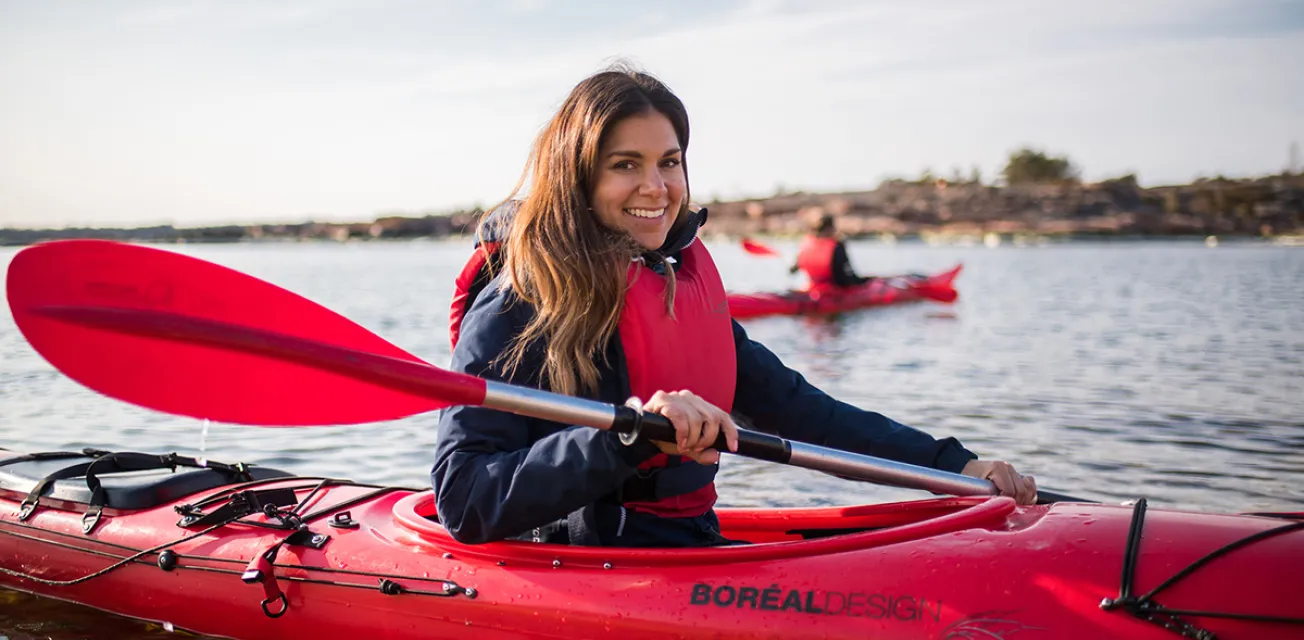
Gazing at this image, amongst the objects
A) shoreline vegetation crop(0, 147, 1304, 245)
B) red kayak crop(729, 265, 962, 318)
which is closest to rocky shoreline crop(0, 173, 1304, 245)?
shoreline vegetation crop(0, 147, 1304, 245)

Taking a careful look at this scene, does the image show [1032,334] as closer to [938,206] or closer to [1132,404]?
[1132,404]

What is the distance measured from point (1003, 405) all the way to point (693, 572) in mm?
5202

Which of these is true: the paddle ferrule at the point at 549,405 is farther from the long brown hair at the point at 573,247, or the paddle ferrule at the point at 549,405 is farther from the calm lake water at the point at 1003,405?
the calm lake water at the point at 1003,405

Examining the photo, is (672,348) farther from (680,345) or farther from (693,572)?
(693,572)

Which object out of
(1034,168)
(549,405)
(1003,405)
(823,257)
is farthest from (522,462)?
(1034,168)

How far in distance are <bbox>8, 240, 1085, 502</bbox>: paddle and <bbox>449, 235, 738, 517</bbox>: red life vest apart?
21cm

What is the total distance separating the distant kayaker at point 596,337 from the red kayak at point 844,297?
783 cm

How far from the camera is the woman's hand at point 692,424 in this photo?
2086 mm

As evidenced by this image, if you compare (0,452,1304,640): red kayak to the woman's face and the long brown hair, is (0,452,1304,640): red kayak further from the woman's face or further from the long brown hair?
the woman's face

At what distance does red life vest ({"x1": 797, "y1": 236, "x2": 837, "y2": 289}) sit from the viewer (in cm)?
1188

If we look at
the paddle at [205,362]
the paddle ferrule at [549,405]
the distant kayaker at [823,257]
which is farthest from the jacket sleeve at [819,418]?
the distant kayaker at [823,257]

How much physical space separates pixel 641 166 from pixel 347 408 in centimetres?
82

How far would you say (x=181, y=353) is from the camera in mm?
2176

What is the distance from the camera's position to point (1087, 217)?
169 feet
